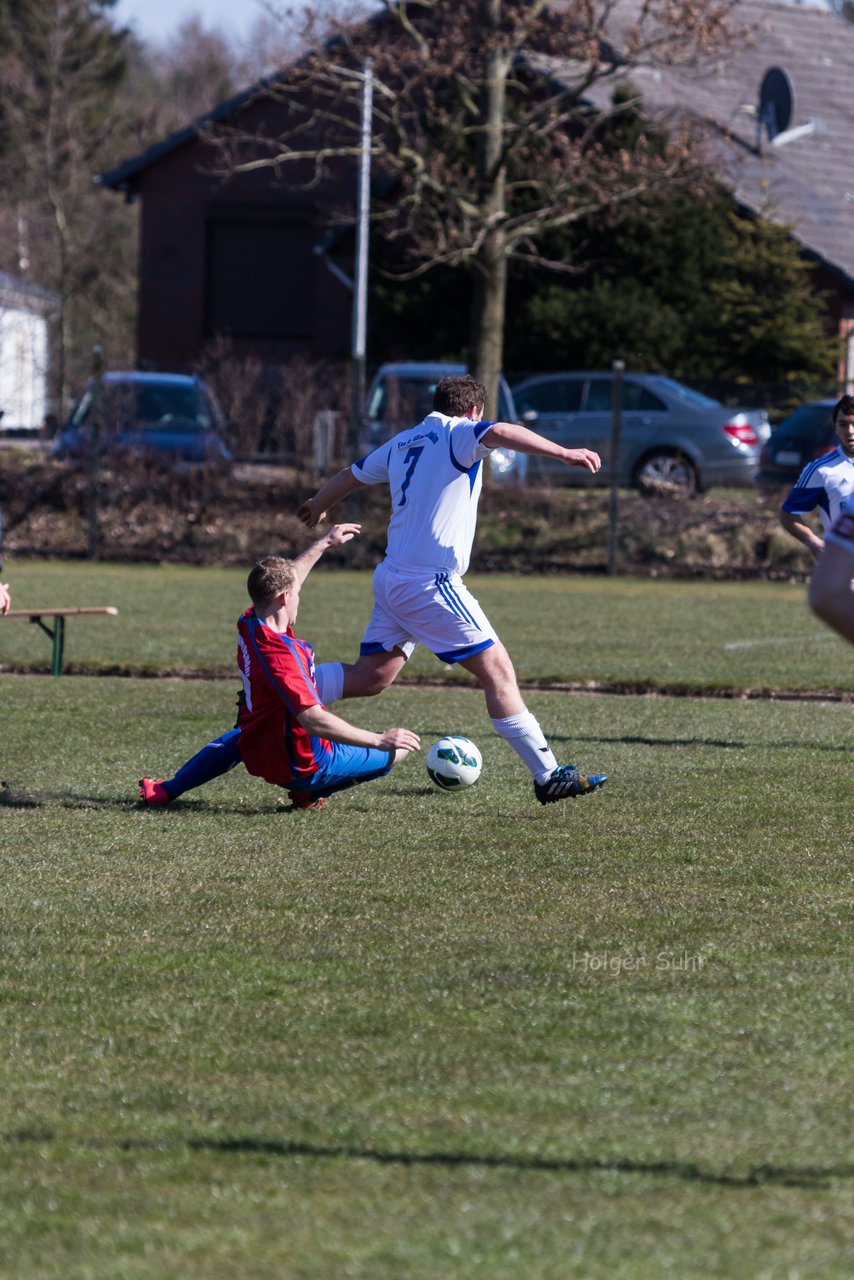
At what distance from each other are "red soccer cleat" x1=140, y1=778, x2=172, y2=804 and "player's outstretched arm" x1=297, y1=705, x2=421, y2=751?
0.90 metres

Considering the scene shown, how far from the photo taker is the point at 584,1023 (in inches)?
189

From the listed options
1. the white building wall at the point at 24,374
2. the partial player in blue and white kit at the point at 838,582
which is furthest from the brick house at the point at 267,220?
the partial player in blue and white kit at the point at 838,582

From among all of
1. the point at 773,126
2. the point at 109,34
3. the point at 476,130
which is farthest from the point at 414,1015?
the point at 109,34

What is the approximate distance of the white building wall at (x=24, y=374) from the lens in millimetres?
32384

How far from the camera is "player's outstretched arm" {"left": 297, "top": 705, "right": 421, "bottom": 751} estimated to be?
24.1 ft

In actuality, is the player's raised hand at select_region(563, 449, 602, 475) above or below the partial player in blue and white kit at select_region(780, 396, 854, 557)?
above

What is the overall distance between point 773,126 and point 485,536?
2116cm

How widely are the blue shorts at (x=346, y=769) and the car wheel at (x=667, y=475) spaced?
16602mm

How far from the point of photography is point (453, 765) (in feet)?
27.2

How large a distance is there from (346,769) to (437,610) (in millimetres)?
822

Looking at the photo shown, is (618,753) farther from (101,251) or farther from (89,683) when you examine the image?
(101,251)

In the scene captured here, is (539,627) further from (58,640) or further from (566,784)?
(566,784)

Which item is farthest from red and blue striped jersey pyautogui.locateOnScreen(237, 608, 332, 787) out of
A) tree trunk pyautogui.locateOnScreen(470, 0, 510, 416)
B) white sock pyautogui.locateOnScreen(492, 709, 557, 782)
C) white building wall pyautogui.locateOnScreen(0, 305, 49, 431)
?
white building wall pyautogui.locateOnScreen(0, 305, 49, 431)

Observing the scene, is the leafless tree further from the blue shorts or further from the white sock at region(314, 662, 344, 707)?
the blue shorts
